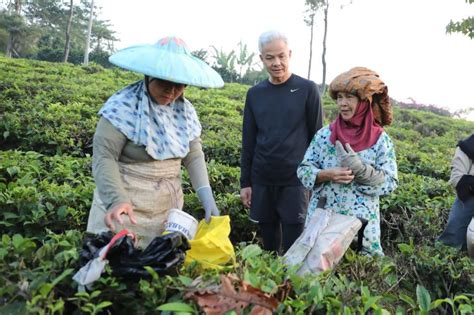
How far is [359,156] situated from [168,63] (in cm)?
105

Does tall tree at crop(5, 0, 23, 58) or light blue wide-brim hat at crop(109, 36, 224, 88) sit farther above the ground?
tall tree at crop(5, 0, 23, 58)

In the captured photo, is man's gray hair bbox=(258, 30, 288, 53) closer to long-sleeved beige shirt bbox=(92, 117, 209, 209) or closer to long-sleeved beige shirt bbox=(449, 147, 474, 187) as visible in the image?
long-sleeved beige shirt bbox=(92, 117, 209, 209)

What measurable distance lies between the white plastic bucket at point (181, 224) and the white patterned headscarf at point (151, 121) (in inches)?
11.7

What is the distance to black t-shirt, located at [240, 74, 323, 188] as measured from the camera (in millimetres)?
3020

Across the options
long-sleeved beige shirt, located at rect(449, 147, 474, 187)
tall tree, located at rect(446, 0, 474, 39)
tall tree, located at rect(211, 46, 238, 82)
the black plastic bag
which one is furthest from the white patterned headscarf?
tall tree, located at rect(211, 46, 238, 82)

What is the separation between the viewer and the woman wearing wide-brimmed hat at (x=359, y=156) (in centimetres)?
252

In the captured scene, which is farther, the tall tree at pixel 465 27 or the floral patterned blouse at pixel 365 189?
the tall tree at pixel 465 27

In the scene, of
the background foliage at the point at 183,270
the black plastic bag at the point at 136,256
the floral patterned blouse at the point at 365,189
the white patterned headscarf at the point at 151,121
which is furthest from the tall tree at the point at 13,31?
the black plastic bag at the point at 136,256

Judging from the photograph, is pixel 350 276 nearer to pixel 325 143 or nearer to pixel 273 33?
pixel 325 143

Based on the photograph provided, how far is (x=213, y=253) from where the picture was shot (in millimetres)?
2080

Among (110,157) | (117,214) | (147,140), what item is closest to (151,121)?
(147,140)

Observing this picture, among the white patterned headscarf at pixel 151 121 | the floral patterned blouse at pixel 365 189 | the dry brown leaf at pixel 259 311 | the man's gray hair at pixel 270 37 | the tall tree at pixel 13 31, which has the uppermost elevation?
the tall tree at pixel 13 31

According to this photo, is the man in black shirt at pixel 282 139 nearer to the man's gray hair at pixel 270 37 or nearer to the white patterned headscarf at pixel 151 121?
the man's gray hair at pixel 270 37

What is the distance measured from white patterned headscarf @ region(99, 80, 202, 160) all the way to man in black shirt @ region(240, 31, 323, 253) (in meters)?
0.66
